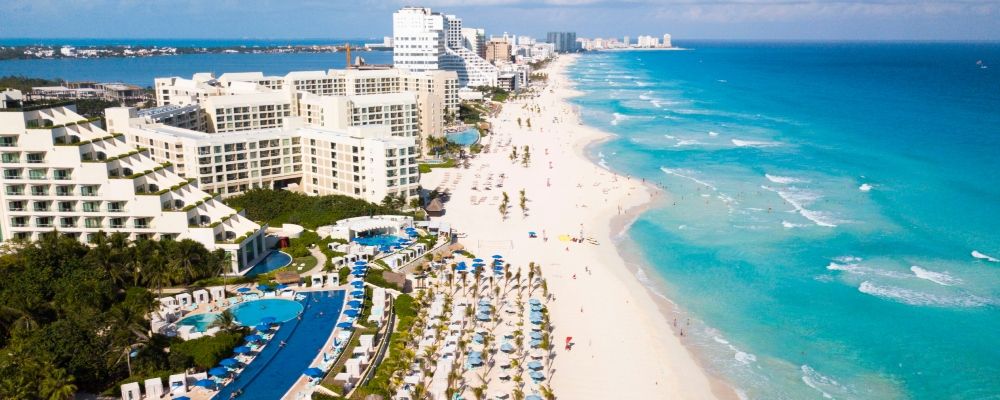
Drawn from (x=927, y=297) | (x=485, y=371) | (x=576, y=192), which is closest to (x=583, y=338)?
(x=485, y=371)

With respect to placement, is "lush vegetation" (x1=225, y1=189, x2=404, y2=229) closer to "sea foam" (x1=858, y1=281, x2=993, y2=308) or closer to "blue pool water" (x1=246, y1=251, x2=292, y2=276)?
"blue pool water" (x1=246, y1=251, x2=292, y2=276)

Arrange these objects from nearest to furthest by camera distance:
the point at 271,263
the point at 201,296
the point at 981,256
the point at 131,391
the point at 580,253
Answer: the point at 131,391
the point at 201,296
the point at 271,263
the point at 981,256
the point at 580,253

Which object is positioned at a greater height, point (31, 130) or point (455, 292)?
point (31, 130)

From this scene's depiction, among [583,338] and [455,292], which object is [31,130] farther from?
[583,338]

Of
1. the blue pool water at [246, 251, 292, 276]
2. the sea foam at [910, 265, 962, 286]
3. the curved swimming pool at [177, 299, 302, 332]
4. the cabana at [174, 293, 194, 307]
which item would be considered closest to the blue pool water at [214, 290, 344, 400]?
the curved swimming pool at [177, 299, 302, 332]

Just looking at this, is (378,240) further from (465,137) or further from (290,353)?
(465,137)

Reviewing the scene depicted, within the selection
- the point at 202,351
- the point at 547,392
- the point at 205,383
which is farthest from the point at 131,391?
the point at 547,392
